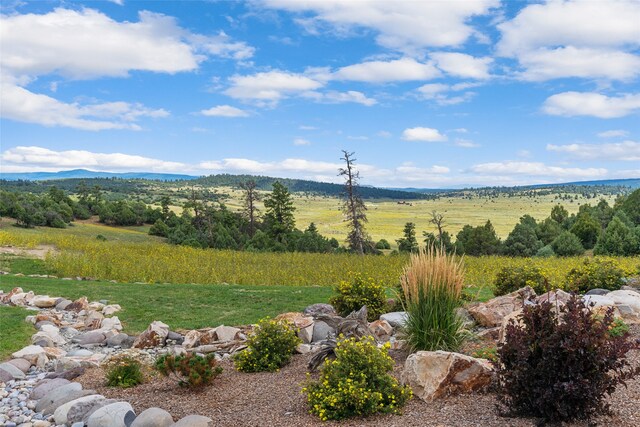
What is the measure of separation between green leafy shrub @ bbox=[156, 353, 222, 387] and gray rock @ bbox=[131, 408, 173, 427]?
2.67 ft

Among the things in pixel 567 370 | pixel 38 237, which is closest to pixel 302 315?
pixel 567 370

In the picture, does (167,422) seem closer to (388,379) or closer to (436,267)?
(388,379)

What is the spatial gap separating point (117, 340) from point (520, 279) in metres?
8.02

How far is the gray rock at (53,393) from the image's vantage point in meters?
6.14

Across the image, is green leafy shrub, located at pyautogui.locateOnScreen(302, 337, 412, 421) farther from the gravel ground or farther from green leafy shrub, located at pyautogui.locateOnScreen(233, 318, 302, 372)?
green leafy shrub, located at pyautogui.locateOnScreen(233, 318, 302, 372)

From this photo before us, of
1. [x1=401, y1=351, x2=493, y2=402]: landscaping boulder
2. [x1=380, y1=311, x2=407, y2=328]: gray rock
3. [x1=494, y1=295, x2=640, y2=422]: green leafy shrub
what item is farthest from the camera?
[x1=380, y1=311, x2=407, y2=328]: gray rock

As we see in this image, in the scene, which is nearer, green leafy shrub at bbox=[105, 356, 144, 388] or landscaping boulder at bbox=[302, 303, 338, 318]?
green leafy shrub at bbox=[105, 356, 144, 388]

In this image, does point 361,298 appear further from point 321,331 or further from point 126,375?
point 126,375

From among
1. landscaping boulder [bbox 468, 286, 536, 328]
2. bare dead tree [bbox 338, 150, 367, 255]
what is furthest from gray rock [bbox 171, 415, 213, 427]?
bare dead tree [bbox 338, 150, 367, 255]

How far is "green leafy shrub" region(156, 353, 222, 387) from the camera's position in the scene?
19.4 ft

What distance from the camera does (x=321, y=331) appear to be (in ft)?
28.0

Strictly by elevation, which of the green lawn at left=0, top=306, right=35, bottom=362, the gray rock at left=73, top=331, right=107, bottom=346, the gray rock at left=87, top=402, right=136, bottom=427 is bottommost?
the gray rock at left=73, top=331, right=107, bottom=346

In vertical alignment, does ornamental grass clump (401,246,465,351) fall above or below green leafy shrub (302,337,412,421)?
above

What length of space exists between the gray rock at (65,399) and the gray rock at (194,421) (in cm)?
187
